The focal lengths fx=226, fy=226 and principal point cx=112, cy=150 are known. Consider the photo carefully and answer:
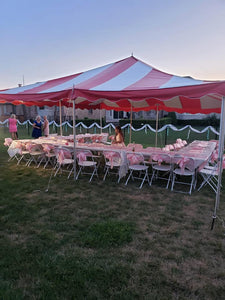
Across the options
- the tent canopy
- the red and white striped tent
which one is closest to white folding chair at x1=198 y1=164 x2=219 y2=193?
the red and white striped tent

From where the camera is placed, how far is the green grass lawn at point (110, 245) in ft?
7.22

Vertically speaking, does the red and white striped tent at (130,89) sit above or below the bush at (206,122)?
above

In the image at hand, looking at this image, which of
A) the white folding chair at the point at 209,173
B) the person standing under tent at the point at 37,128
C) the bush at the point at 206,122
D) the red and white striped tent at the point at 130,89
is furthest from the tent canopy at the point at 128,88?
the bush at the point at 206,122

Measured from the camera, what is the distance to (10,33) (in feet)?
38.2

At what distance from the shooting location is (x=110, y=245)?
2.93 m

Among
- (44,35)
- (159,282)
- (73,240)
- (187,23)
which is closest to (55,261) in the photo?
(73,240)

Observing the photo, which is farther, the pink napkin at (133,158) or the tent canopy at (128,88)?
the pink napkin at (133,158)

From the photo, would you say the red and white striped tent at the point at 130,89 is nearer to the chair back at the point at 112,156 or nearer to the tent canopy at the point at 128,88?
the tent canopy at the point at 128,88

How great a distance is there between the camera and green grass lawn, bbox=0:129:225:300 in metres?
2.20

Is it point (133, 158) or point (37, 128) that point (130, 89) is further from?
point (37, 128)

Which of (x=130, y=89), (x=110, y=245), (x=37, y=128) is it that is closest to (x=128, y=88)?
(x=130, y=89)

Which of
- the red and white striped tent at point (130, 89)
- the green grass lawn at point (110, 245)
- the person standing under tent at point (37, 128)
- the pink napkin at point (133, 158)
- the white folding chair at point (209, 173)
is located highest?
the red and white striped tent at point (130, 89)

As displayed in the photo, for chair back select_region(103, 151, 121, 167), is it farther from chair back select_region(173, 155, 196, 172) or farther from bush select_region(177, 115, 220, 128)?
bush select_region(177, 115, 220, 128)

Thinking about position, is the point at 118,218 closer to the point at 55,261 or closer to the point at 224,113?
the point at 55,261
